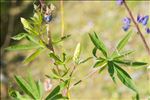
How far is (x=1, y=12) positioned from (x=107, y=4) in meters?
1.39

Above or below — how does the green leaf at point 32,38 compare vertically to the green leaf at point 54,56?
above

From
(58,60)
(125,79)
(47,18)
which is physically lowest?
(125,79)

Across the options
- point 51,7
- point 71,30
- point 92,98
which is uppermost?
point 51,7

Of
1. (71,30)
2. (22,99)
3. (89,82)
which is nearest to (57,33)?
(71,30)

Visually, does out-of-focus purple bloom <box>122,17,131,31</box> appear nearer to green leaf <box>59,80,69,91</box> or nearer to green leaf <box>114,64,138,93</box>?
green leaf <box>114,64,138,93</box>

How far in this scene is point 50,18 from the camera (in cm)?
150

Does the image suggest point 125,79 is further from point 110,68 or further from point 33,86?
point 33,86

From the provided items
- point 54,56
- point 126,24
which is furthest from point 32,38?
point 126,24

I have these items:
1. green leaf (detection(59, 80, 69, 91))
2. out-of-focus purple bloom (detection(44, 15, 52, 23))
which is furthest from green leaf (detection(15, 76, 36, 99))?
out-of-focus purple bloom (detection(44, 15, 52, 23))

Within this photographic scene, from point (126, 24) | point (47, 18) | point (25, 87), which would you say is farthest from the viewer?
point (126, 24)

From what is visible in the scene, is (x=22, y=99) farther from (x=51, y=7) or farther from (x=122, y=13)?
(x=122, y=13)

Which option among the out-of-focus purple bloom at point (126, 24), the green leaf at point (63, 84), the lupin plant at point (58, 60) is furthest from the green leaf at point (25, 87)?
the out-of-focus purple bloom at point (126, 24)

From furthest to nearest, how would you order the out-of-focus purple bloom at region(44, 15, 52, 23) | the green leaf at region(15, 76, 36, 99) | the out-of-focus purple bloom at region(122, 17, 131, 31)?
1. the out-of-focus purple bloom at region(122, 17, 131, 31)
2. the green leaf at region(15, 76, 36, 99)
3. the out-of-focus purple bloom at region(44, 15, 52, 23)

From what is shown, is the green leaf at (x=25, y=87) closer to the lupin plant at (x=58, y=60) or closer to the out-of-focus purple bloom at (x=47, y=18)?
the lupin plant at (x=58, y=60)
